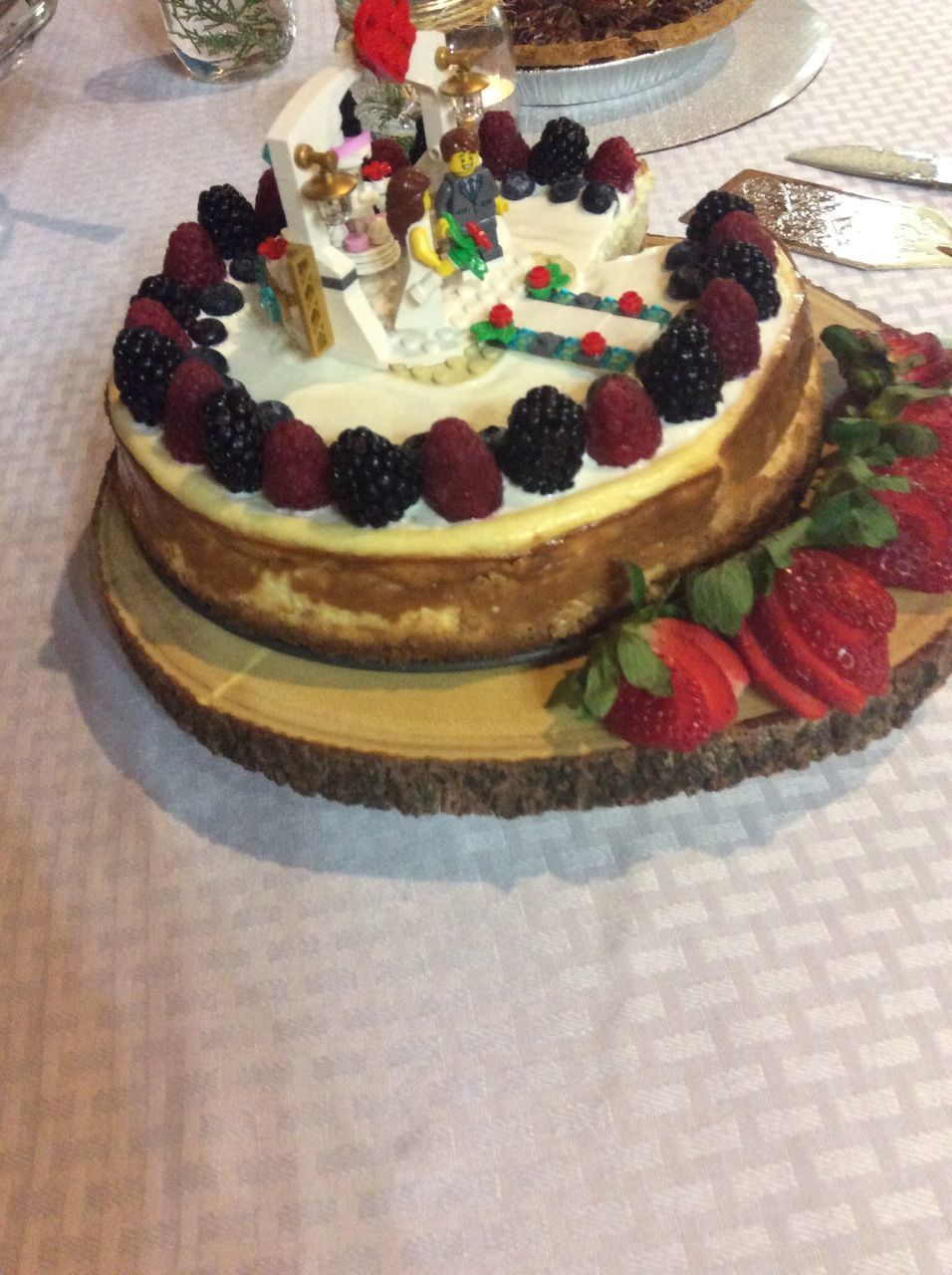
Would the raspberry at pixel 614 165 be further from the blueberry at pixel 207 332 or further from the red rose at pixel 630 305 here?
the blueberry at pixel 207 332

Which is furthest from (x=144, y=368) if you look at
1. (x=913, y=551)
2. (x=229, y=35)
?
(x=229, y=35)

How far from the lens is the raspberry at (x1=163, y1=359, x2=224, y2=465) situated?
1.04 metres

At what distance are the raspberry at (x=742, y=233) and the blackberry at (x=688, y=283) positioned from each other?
41 mm

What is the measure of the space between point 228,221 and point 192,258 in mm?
86

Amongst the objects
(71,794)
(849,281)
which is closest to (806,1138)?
(71,794)

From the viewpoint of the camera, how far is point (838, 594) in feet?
3.09

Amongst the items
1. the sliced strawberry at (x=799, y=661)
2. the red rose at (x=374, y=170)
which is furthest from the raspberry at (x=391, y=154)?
the sliced strawberry at (x=799, y=661)

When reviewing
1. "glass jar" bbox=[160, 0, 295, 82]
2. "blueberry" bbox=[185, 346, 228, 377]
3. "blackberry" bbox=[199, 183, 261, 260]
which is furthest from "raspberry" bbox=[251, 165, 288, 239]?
"glass jar" bbox=[160, 0, 295, 82]

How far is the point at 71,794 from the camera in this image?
4.01 feet

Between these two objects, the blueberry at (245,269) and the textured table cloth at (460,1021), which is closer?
the textured table cloth at (460,1021)

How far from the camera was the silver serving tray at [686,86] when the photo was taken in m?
1.96

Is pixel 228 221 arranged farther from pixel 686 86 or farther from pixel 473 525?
pixel 686 86

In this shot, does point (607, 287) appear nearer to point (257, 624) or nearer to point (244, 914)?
point (257, 624)

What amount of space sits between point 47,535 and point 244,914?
2.54ft
